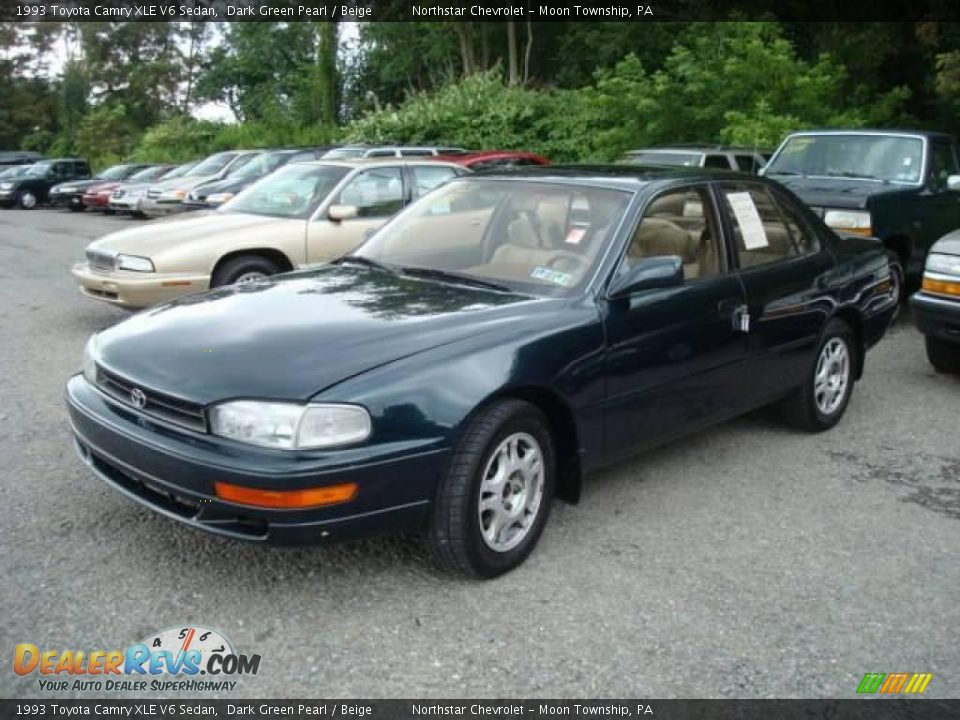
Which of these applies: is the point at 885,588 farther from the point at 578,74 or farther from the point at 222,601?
the point at 578,74

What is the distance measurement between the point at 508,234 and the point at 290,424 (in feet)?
5.91

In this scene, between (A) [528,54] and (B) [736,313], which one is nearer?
(B) [736,313]

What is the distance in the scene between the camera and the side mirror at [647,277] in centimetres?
394

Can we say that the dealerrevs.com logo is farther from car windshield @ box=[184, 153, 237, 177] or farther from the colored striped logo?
car windshield @ box=[184, 153, 237, 177]

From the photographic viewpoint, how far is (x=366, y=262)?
4.68 m

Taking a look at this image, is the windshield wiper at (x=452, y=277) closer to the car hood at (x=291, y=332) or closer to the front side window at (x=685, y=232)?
the car hood at (x=291, y=332)

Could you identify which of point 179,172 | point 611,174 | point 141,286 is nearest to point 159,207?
point 179,172

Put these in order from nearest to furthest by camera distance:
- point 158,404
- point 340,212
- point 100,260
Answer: point 158,404 < point 100,260 < point 340,212

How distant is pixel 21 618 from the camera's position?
10.4 feet

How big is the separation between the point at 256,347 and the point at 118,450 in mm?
635

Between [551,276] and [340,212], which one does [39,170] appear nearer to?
[340,212]

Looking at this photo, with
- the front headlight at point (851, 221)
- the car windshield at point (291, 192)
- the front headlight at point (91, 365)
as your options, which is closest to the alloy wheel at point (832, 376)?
the front headlight at point (851, 221)

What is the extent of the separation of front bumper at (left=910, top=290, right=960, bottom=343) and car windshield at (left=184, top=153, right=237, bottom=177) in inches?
697

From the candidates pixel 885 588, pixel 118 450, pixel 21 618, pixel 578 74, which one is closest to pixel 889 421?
pixel 885 588
